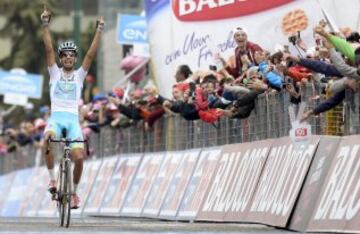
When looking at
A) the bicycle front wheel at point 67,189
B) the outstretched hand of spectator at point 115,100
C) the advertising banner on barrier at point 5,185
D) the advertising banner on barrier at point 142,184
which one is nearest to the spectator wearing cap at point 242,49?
the bicycle front wheel at point 67,189

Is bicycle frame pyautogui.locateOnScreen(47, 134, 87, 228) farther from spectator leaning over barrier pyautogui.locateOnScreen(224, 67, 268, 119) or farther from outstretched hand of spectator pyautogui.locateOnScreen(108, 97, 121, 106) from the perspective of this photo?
outstretched hand of spectator pyautogui.locateOnScreen(108, 97, 121, 106)

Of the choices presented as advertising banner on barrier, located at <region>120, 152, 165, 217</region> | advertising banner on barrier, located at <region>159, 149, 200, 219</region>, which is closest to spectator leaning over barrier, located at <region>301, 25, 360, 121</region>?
advertising banner on barrier, located at <region>159, 149, 200, 219</region>

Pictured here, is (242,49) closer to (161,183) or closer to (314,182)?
(161,183)

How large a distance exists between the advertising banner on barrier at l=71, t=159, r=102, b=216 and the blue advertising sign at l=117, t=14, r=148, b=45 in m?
3.61

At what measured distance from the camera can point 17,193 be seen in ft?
112

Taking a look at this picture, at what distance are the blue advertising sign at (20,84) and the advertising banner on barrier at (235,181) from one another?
20.0 metres

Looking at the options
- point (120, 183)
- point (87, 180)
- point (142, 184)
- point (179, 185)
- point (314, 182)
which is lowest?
point (87, 180)

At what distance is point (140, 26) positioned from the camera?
31.8m

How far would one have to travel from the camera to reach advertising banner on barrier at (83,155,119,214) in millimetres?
26266

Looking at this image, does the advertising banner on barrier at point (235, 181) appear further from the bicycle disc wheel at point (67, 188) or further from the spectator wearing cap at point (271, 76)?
the bicycle disc wheel at point (67, 188)

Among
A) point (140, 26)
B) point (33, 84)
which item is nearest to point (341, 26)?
point (140, 26)

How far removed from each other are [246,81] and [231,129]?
4.80 feet

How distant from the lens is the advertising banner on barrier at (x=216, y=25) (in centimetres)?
2011

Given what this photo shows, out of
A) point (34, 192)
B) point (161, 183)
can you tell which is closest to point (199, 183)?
point (161, 183)
